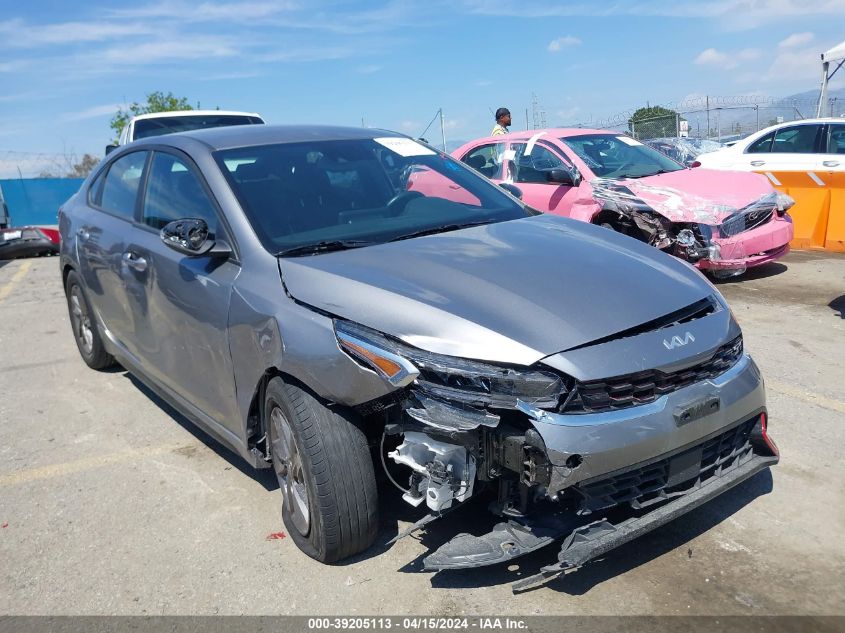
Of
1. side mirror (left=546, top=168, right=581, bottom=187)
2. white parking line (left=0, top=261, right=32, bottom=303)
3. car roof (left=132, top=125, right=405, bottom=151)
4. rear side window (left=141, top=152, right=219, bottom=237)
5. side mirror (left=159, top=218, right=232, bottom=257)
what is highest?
car roof (left=132, top=125, right=405, bottom=151)

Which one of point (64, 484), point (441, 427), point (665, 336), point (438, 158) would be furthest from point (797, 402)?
point (64, 484)

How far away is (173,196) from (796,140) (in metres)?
9.74

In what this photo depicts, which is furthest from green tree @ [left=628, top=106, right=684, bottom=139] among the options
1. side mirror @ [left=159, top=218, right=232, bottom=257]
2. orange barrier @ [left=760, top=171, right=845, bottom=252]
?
side mirror @ [left=159, top=218, right=232, bottom=257]

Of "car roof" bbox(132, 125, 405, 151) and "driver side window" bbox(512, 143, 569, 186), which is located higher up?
"car roof" bbox(132, 125, 405, 151)

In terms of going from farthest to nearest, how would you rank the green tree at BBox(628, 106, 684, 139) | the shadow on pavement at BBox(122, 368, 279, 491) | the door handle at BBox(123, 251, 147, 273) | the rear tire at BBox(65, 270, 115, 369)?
1. the green tree at BBox(628, 106, 684, 139)
2. the rear tire at BBox(65, 270, 115, 369)
3. the door handle at BBox(123, 251, 147, 273)
4. the shadow on pavement at BBox(122, 368, 279, 491)

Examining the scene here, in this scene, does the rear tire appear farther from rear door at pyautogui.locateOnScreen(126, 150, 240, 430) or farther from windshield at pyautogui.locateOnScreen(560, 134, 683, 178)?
windshield at pyautogui.locateOnScreen(560, 134, 683, 178)

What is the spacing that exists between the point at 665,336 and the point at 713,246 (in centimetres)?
530

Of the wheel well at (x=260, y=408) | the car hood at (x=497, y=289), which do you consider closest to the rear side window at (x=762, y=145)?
the car hood at (x=497, y=289)

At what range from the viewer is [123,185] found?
473cm

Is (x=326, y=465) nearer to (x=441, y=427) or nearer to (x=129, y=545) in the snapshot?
(x=441, y=427)

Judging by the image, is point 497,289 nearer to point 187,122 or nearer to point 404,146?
point 404,146

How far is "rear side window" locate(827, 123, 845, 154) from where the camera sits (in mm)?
10383

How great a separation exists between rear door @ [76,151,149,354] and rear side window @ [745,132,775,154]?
30.7 feet

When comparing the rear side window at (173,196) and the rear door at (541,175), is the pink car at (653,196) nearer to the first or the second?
the rear door at (541,175)
